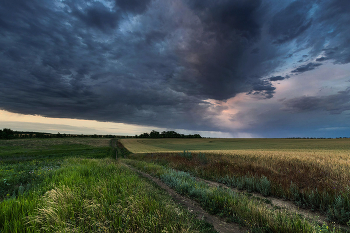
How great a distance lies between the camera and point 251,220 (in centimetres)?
495

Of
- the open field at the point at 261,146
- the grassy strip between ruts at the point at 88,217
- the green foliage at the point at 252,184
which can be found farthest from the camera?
the open field at the point at 261,146

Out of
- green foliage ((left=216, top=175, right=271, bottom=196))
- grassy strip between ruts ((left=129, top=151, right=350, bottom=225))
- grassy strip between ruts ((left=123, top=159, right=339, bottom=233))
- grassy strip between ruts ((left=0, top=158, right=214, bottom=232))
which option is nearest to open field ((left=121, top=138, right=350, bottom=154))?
grassy strip between ruts ((left=129, top=151, right=350, bottom=225))

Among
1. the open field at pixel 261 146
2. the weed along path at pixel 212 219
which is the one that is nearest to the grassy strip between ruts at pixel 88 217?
the weed along path at pixel 212 219

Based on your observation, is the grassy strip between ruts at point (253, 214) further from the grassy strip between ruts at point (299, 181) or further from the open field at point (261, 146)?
the open field at point (261, 146)

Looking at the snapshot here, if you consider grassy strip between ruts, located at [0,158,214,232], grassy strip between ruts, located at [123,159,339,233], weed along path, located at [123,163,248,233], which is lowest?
weed along path, located at [123,163,248,233]

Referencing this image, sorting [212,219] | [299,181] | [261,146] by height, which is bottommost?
[212,219]

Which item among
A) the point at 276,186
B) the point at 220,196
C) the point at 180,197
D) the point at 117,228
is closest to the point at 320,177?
the point at 276,186

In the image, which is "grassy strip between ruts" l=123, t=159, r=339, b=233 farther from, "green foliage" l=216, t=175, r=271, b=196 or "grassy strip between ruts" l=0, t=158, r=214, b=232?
"green foliage" l=216, t=175, r=271, b=196

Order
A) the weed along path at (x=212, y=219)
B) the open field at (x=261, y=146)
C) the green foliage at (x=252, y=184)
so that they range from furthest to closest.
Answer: the open field at (x=261, y=146) → the green foliage at (x=252, y=184) → the weed along path at (x=212, y=219)

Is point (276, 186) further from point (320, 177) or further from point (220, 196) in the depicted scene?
point (220, 196)

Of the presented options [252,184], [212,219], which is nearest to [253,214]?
[212,219]

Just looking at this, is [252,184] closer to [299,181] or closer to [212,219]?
[299,181]

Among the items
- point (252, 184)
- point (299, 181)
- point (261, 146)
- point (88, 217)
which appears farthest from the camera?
point (261, 146)

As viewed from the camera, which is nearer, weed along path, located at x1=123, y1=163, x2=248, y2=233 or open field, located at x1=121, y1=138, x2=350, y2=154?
weed along path, located at x1=123, y1=163, x2=248, y2=233
